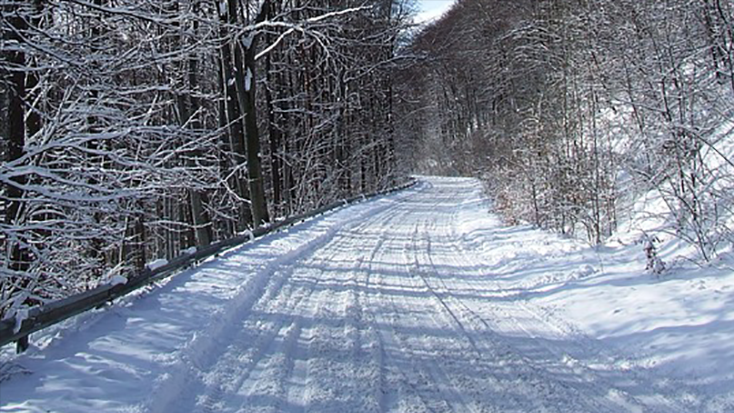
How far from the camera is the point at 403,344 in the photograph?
582cm

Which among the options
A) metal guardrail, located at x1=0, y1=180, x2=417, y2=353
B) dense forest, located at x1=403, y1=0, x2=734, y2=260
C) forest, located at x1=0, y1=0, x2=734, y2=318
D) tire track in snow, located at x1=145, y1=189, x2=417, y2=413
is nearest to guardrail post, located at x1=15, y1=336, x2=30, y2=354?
metal guardrail, located at x1=0, y1=180, x2=417, y2=353

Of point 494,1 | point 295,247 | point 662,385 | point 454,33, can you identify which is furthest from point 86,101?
point 454,33

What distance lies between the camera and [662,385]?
178 inches

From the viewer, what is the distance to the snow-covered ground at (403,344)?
4332mm

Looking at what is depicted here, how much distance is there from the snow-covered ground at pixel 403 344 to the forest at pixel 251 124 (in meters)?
1.01

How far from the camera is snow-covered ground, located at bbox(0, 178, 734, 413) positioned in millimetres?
4332

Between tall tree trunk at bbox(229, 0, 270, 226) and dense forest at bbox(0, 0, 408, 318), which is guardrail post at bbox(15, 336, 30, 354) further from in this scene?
tall tree trunk at bbox(229, 0, 270, 226)

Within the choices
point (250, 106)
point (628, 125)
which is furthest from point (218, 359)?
point (250, 106)

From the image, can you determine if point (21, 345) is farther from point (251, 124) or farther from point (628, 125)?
point (251, 124)

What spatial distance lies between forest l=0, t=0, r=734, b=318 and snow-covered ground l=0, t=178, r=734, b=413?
1.01 m

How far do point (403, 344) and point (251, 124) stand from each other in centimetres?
1200

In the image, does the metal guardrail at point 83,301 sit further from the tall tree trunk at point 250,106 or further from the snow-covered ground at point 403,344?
the tall tree trunk at point 250,106

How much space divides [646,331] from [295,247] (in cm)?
845

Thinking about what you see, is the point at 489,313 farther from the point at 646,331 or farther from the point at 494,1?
the point at 494,1
